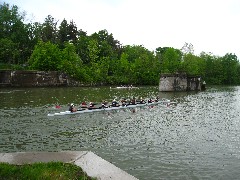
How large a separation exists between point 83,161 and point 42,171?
7.63ft

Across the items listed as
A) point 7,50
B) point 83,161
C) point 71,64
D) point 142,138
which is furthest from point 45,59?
point 83,161

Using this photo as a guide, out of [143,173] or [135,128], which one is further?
[135,128]

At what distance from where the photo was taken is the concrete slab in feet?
37.5

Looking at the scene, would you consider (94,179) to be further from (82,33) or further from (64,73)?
(82,33)

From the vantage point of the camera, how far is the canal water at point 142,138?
52.2 ft

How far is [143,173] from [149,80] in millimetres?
90071

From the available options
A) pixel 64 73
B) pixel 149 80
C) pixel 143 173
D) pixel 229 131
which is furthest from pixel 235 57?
pixel 143 173

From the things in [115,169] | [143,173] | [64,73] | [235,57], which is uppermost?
[235,57]

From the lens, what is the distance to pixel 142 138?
22062mm

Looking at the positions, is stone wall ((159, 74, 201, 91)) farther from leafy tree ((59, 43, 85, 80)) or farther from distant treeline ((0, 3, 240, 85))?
leafy tree ((59, 43, 85, 80))

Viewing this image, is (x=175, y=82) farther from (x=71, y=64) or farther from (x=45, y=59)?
(x=45, y=59)

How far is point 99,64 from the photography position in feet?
334

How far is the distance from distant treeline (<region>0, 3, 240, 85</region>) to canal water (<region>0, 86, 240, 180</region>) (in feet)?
161

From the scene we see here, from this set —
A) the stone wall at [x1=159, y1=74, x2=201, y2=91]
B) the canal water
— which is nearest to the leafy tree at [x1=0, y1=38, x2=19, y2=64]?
the stone wall at [x1=159, y1=74, x2=201, y2=91]
